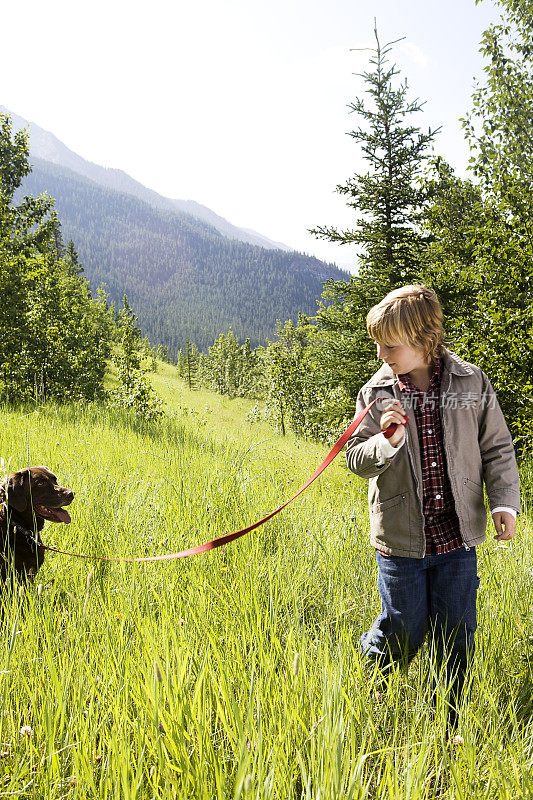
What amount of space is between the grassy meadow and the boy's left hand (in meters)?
0.53

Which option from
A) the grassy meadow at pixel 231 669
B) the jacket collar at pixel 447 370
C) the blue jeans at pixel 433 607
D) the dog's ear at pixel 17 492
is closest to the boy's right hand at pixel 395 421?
the jacket collar at pixel 447 370

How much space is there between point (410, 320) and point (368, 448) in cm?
59

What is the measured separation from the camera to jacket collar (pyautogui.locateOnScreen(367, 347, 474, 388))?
2.14 meters

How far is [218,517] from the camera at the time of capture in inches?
136

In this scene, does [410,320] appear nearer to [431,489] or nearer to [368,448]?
[368,448]

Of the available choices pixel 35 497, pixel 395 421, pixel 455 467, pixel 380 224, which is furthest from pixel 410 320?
pixel 380 224


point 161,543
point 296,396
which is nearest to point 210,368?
point 296,396

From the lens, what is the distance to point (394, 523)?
2084 millimetres

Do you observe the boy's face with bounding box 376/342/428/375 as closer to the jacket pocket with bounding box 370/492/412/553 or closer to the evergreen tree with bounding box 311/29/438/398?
the jacket pocket with bounding box 370/492/412/553

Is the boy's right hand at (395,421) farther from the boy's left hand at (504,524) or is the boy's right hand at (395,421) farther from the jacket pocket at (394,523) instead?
the boy's left hand at (504,524)

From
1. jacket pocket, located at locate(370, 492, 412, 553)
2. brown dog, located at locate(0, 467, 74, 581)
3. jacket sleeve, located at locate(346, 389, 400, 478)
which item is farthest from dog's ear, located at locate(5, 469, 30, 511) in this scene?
jacket pocket, located at locate(370, 492, 412, 553)

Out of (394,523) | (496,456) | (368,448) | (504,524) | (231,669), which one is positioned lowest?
(231,669)

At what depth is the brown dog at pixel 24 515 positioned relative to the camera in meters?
2.58

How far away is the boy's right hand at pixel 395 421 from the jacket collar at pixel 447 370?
266mm
